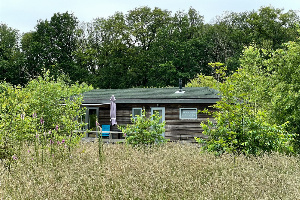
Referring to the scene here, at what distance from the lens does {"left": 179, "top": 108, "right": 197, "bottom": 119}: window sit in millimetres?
18500

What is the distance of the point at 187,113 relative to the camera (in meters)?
18.6

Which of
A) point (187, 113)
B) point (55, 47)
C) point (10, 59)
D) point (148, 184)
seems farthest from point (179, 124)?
point (10, 59)

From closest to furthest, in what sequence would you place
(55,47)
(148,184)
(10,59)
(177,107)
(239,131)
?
(148,184), (239,131), (177,107), (55,47), (10,59)

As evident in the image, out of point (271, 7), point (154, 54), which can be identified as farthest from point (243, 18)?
point (154, 54)

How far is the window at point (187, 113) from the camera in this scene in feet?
60.7

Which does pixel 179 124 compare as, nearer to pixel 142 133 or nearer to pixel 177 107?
pixel 177 107

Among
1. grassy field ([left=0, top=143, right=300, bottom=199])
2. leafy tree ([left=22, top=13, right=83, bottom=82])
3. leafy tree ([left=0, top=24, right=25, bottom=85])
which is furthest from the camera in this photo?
leafy tree ([left=22, top=13, right=83, bottom=82])

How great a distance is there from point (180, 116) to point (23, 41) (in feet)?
114

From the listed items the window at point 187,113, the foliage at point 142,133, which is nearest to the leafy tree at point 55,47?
the window at point 187,113

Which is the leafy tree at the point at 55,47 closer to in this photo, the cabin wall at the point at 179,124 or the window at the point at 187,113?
the cabin wall at the point at 179,124

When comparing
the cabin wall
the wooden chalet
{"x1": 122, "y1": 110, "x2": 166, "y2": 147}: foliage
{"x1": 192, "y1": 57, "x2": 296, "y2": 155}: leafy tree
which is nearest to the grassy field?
{"x1": 192, "y1": 57, "x2": 296, "y2": 155}: leafy tree

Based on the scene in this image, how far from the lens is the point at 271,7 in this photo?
41.8 meters

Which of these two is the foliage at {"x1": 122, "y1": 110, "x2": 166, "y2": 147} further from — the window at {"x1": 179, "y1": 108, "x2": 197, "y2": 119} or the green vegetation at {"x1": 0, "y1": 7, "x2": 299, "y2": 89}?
the green vegetation at {"x1": 0, "y1": 7, "x2": 299, "y2": 89}

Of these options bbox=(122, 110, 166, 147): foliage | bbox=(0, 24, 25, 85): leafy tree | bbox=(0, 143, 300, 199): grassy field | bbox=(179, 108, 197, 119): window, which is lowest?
bbox=(0, 143, 300, 199): grassy field
